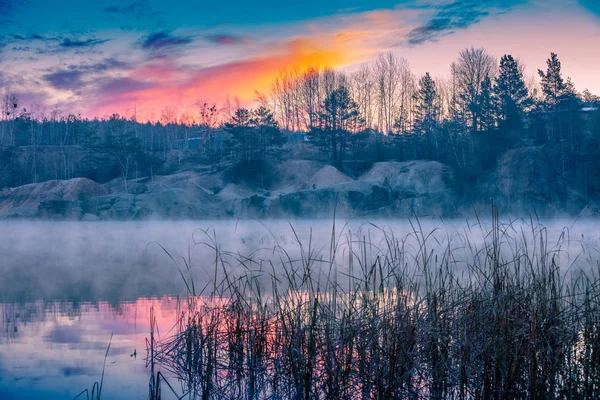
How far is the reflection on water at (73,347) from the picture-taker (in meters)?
5.85

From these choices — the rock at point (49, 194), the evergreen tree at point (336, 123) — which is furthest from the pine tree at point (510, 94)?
the rock at point (49, 194)

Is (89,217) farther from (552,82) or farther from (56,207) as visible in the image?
(552,82)

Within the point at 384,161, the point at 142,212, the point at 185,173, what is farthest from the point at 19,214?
the point at 384,161

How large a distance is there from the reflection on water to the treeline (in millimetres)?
43143

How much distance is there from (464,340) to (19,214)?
2088 inches

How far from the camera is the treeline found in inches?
1970

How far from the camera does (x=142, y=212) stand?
154ft

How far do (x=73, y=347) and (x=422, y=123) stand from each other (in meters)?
55.2

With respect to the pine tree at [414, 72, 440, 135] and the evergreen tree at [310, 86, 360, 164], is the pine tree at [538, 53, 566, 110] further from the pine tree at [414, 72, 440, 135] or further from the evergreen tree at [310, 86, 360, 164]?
the evergreen tree at [310, 86, 360, 164]

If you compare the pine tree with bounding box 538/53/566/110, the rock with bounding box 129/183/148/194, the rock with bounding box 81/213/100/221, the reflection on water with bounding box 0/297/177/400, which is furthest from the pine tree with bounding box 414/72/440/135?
the reflection on water with bounding box 0/297/177/400

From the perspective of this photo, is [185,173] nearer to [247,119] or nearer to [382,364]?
[247,119]

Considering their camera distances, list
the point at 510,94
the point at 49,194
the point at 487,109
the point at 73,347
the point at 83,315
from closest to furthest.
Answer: the point at 73,347, the point at 83,315, the point at 510,94, the point at 487,109, the point at 49,194

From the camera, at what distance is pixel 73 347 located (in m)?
7.34

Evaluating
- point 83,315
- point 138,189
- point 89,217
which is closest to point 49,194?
point 89,217
